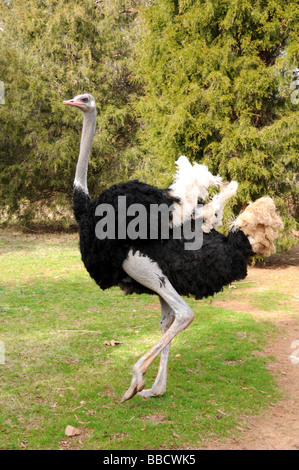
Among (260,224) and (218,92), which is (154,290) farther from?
(218,92)

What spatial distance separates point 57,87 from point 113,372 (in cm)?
1150

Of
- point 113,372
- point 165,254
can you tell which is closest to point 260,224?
point 165,254

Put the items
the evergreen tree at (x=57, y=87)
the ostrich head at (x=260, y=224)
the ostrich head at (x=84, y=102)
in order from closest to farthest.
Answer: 1. the ostrich head at (x=260, y=224)
2. the ostrich head at (x=84, y=102)
3. the evergreen tree at (x=57, y=87)

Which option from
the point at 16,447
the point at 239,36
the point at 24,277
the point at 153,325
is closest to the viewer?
the point at 16,447

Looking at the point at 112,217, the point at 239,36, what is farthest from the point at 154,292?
the point at 239,36

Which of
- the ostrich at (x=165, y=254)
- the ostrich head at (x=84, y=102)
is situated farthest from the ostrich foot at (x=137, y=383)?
the ostrich head at (x=84, y=102)

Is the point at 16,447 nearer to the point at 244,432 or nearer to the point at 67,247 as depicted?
the point at 244,432

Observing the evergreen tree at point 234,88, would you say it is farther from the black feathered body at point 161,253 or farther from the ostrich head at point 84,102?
the black feathered body at point 161,253

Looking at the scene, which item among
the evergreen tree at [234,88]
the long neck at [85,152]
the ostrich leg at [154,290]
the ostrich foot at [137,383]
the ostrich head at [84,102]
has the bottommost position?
the ostrich foot at [137,383]

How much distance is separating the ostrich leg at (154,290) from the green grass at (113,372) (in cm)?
35

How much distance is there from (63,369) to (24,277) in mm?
4370

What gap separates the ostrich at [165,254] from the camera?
341 cm

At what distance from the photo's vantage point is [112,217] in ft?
11.0

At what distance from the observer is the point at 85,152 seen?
3.84m
